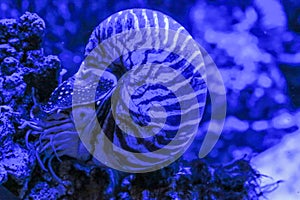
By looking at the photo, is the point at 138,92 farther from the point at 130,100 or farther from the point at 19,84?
the point at 19,84

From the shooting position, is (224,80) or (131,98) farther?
(224,80)

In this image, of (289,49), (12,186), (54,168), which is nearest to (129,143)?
(54,168)

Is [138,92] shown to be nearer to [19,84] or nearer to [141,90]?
[141,90]

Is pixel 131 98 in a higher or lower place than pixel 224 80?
higher

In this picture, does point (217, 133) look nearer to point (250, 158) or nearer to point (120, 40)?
point (250, 158)

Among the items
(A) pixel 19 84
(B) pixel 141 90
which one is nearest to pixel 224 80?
(B) pixel 141 90
